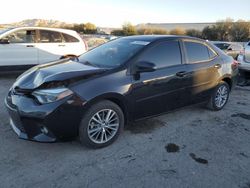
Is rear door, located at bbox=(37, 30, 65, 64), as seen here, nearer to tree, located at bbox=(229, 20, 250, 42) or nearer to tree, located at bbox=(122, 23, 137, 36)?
tree, located at bbox=(229, 20, 250, 42)

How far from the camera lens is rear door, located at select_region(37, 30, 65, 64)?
8.84m

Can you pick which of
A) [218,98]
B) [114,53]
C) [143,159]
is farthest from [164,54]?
[218,98]

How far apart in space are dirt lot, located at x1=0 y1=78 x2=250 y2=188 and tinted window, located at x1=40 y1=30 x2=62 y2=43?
176 inches

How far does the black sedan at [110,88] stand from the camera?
3.56m

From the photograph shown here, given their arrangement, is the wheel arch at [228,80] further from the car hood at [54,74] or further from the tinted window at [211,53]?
the car hood at [54,74]

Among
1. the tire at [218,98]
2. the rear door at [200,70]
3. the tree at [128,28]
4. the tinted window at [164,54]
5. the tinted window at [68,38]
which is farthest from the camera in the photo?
the tree at [128,28]

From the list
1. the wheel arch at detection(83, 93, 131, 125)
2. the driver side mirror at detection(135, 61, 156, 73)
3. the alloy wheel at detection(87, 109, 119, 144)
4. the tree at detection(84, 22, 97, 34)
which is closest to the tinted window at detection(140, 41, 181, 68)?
the driver side mirror at detection(135, 61, 156, 73)

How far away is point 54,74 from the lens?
384cm

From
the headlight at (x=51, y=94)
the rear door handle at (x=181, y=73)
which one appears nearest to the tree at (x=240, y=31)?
the rear door handle at (x=181, y=73)

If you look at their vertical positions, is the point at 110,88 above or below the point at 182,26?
below

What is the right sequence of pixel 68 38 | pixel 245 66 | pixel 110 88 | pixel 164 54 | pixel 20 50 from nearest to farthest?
pixel 110 88 < pixel 164 54 < pixel 20 50 < pixel 245 66 < pixel 68 38

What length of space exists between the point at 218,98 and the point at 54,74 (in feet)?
11.8

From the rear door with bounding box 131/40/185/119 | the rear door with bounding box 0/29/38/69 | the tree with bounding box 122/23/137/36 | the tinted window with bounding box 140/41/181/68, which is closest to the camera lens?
the rear door with bounding box 131/40/185/119

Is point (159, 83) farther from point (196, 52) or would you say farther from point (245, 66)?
point (245, 66)
